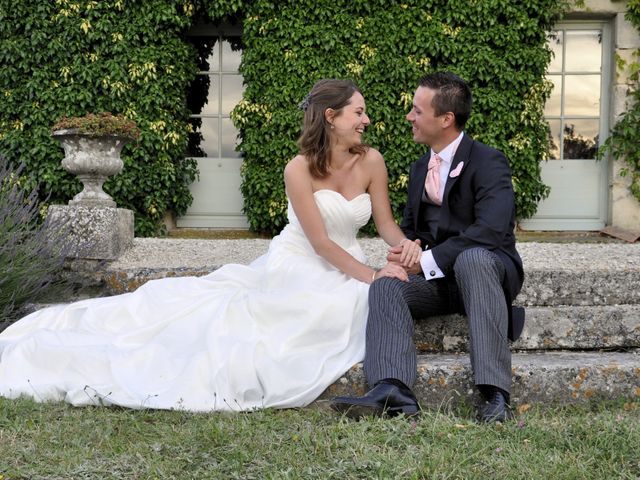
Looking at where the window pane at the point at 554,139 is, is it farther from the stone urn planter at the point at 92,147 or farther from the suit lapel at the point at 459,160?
the suit lapel at the point at 459,160

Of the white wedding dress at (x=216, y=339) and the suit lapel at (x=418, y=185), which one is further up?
the suit lapel at (x=418, y=185)

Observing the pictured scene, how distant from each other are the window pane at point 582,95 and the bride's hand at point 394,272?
5984mm

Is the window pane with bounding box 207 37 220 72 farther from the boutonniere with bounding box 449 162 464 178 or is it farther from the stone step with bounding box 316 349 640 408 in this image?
the stone step with bounding box 316 349 640 408

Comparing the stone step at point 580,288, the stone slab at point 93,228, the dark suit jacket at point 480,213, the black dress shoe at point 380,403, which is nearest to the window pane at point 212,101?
the stone slab at point 93,228

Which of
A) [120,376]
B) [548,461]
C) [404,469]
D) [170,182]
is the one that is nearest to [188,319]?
[120,376]

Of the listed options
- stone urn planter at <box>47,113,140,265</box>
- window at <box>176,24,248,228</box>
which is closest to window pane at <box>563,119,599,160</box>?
window at <box>176,24,248,228</box>

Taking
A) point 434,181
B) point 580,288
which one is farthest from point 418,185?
point 580,288

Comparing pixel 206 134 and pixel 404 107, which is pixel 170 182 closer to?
pixel 206 134

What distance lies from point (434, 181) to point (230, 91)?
5.61 m

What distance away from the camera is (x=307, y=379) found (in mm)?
3057

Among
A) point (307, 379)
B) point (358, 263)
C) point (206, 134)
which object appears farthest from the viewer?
point (206, 134)

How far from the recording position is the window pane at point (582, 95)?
8.42 metres

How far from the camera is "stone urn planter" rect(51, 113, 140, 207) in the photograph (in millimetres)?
5551

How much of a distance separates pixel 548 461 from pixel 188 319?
1.89 metres
